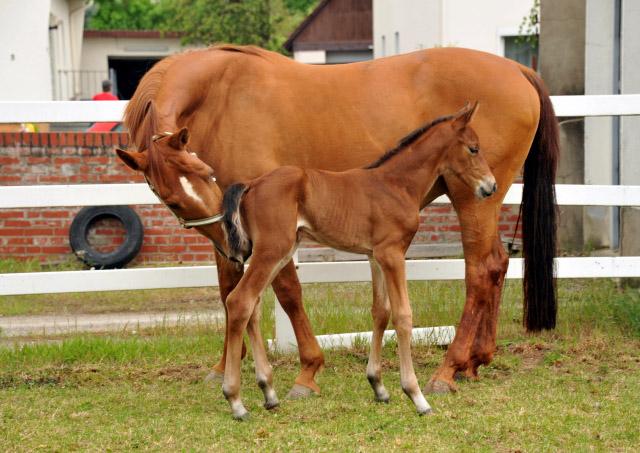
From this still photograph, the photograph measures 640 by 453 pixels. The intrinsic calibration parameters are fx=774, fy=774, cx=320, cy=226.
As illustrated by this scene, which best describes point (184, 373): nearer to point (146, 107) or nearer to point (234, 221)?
point (234, 221)

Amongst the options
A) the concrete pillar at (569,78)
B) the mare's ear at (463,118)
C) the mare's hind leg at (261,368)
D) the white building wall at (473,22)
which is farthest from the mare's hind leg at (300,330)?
the white building wall at (473,22)

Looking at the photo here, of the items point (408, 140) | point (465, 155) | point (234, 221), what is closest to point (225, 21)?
point (408, 140)

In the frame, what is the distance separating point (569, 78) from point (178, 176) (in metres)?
6.55

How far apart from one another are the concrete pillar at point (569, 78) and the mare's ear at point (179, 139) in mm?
6182

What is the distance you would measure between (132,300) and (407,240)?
431 cm

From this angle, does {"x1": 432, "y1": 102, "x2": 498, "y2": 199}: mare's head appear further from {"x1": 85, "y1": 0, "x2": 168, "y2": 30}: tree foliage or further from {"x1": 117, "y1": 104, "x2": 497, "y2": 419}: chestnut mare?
{"x1": 85, "y1": 0, "x2": 168, "y2": 30}: tree foliage

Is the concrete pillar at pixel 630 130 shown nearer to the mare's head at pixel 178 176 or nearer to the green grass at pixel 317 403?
the green grass at pixel 317 403

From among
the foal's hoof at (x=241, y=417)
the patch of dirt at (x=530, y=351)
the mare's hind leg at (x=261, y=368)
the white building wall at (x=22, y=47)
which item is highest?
the white building wall at (x=22, y=47)

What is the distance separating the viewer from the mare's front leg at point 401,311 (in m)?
3.93

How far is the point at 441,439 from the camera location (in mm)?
3586

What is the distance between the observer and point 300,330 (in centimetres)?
454

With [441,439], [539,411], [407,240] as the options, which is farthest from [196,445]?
[539,411]

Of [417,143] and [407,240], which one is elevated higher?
[417,143]

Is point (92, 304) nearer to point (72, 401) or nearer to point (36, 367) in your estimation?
point (36, 367)
